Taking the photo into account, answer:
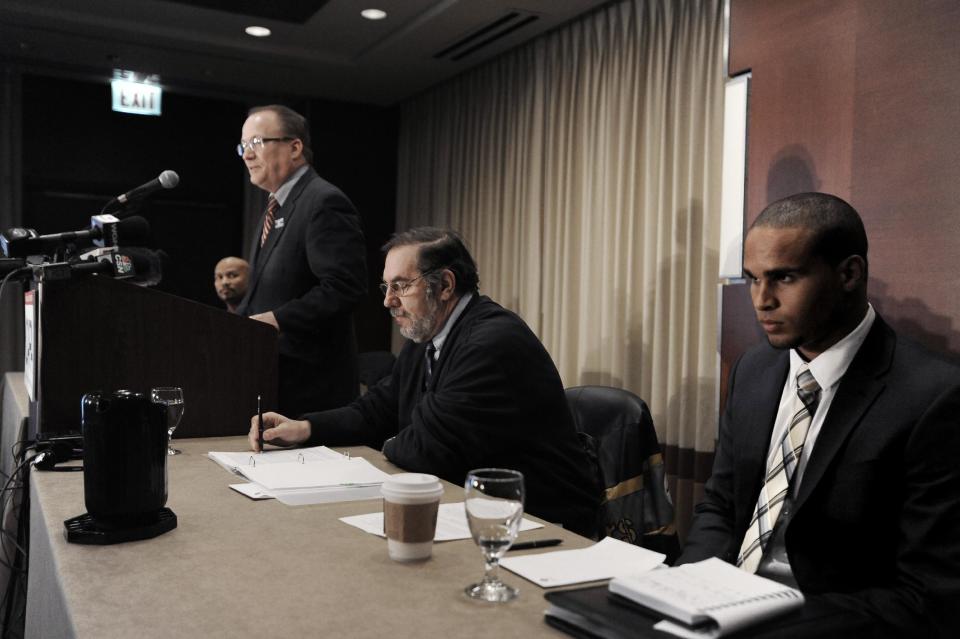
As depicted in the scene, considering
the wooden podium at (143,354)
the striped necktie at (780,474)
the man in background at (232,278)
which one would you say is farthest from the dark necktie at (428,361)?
the man in background at (232,278)

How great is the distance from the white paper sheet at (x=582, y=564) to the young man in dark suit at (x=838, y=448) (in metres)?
0.29

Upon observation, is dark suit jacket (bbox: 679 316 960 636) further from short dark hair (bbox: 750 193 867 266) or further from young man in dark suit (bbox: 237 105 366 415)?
young man in dark suit (bbox: 237 105 366 415)

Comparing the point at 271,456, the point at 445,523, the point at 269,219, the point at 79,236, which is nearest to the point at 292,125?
the point at 269,219

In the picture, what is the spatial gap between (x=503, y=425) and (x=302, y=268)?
101 centimetres

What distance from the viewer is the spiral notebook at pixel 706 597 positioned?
0.82 m

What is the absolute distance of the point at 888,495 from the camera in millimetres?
1320

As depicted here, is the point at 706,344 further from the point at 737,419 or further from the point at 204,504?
the point at 204,504

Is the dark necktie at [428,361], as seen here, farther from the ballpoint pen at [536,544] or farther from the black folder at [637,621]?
the black folder at [637,621]

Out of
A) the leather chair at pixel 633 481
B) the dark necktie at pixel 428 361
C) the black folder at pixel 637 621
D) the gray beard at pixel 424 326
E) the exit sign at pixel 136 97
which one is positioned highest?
the exit sign at pixel 136 97

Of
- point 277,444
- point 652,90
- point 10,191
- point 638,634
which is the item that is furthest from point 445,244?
point 10,191

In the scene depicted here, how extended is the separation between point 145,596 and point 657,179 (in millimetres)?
3114

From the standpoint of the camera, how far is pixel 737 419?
63.7 inches

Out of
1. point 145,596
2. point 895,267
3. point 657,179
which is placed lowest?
point 145,596

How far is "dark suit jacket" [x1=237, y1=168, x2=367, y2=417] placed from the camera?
2385 millimetres
